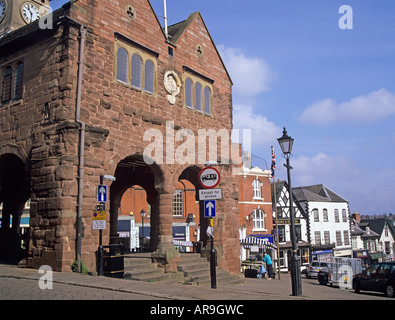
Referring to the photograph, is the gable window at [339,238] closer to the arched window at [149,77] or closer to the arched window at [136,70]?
the arched window at [149,77]

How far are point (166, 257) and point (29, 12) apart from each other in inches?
1279

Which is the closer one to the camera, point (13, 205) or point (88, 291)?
point (88, 291)

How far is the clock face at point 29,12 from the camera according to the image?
36.4 m

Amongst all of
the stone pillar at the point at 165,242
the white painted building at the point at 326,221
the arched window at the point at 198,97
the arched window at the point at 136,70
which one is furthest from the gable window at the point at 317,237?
the arched window at the point at 136,70

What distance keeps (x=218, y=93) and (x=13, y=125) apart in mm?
9665

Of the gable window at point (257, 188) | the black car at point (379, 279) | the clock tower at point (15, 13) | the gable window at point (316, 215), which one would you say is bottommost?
the black car at point (379, 279)

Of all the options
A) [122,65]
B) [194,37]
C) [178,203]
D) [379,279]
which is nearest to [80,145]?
[122,65]

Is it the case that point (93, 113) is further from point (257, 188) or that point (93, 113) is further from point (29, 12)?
point (29, 12)

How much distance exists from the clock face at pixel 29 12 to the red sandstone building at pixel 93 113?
2386 centimetres

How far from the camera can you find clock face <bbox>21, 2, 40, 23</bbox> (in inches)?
1435

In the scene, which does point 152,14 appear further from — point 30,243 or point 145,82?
point 30,243

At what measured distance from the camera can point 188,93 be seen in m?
17.6

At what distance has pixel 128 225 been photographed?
36.5m
